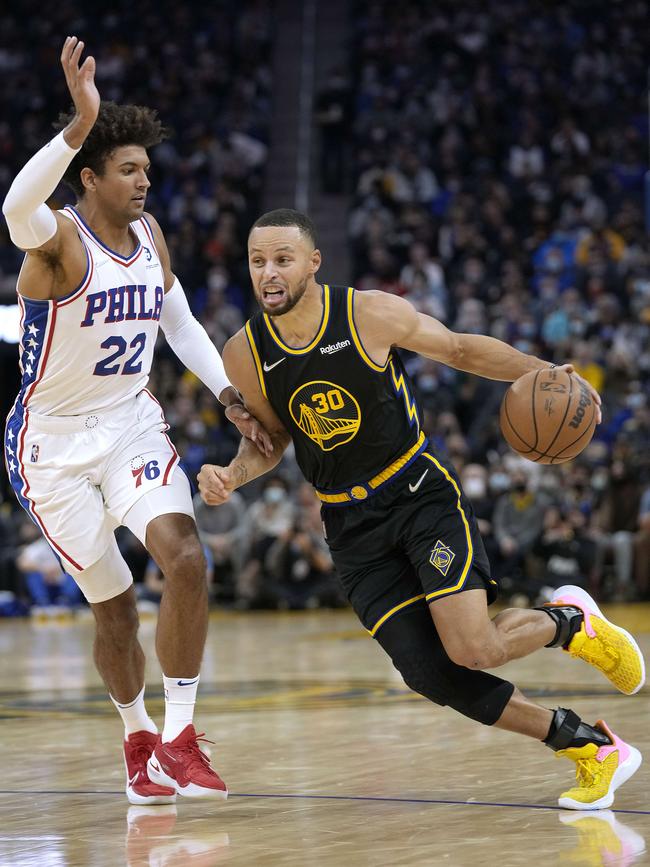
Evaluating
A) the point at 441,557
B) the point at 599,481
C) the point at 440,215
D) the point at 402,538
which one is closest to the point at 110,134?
the point at 402,538

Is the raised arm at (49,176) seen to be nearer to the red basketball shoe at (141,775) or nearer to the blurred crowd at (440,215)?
the red basketball shoe at (141,775)

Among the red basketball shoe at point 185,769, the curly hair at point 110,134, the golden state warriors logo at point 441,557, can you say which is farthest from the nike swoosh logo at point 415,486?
the curly hair at point 110,134

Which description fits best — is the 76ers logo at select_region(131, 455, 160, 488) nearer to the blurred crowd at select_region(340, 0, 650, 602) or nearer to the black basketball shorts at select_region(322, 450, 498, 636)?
the black basketball shorts at select_region(322, 450, 498, 636)

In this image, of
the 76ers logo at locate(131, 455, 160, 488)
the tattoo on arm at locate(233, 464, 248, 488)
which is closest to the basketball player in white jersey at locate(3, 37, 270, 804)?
the 76ers logo at locate(131, 455, 160, 488)

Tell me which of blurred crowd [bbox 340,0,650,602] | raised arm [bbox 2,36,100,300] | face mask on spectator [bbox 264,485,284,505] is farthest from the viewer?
face mask on spectator [bbox 264,485,284,505]

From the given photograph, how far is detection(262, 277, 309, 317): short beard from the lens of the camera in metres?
4.67

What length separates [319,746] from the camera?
5.74 meters

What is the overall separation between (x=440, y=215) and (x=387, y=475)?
49.2 ft

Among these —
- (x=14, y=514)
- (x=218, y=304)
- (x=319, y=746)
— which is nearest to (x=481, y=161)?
(x=218, y=304)

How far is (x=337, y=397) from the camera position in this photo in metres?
4.67

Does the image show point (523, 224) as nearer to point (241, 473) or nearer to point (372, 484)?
point (372, 484)

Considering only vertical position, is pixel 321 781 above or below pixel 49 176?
below

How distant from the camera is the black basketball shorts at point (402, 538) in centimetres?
459

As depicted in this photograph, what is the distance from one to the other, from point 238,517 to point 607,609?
4.38 metres
